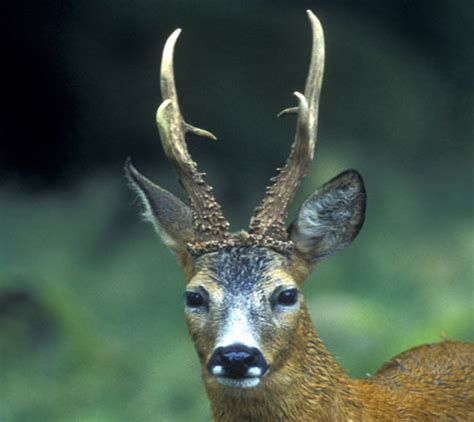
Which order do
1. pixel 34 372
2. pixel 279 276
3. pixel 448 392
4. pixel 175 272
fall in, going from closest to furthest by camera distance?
pixel 279 276 < pixel 448 392 < pixel 34 372 < pixel 175 272

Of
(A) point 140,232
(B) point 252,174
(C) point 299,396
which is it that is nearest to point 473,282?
(B) point 252,174

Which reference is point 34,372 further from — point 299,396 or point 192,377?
point 299,396

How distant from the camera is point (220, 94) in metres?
9.28

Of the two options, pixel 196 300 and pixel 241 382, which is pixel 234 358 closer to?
pixel 241 382

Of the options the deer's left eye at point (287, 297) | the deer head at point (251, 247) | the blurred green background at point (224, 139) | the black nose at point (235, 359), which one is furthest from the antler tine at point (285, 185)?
the blurred green background at point (224, 139)

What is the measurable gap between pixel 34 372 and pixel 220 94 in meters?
2.34

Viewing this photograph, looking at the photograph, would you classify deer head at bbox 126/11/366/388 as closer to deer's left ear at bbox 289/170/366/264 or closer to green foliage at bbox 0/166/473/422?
deer's left ear at bbox 289/170/366/264

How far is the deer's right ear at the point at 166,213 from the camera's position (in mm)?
5777

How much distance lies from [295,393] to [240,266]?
0.57 meters

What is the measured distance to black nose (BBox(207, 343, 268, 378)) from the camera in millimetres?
5016

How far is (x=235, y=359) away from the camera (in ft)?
16.4

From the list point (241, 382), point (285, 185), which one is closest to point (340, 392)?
point (241, 382)

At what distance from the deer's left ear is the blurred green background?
311 cm

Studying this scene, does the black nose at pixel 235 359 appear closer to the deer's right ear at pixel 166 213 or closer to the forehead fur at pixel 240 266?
the forehead fur at pixel 240 266
